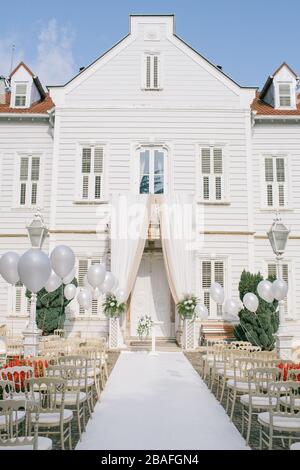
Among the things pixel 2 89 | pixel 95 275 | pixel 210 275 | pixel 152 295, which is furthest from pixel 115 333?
pixel 2 89

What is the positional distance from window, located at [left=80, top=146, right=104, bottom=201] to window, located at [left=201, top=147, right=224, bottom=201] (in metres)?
3.88

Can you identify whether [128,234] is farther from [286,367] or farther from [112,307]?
[286,367]

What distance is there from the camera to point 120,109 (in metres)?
15.9

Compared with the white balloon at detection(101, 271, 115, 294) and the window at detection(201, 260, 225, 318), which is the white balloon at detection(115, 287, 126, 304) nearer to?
the white balloon at detection(101, 271, 115, 294)

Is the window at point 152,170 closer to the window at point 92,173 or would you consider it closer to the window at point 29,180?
the window at point 92,173

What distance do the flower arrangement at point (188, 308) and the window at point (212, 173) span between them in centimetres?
399

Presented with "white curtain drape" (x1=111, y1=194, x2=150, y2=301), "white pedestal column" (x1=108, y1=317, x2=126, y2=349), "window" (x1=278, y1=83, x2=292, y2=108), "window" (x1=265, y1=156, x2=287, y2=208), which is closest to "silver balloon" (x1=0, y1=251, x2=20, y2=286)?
"white pedestal column" (x1=108, y1=317, x2=126, y2=349)

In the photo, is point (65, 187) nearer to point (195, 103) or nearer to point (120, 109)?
point (120, 109)

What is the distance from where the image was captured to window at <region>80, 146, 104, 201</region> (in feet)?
51.4

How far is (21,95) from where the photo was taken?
56.1 ft

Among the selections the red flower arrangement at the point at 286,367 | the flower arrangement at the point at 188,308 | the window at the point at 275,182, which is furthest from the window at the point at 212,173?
the red flower arrangement at the point at 286,367
